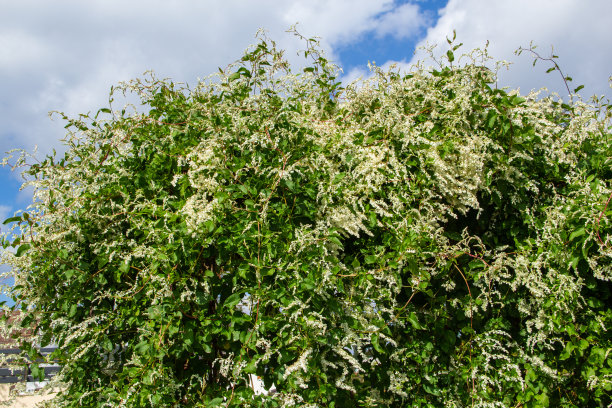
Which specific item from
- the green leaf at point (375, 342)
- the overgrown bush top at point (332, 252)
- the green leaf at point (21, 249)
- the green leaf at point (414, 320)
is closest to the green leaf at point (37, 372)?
the overgrown bush top at point (332, 252)

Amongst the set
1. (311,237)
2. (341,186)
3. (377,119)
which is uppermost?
(377,119)

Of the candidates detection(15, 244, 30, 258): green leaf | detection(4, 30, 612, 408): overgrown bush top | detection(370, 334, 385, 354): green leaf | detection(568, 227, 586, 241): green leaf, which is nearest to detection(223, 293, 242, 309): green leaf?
detection(4, 30, 612, 408): overgrown bush top

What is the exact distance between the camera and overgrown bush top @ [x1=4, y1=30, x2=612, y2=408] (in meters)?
2.26

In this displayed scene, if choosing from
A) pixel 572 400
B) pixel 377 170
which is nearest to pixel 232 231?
pixel 377 170

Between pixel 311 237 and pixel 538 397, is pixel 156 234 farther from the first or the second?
pixel 538 397

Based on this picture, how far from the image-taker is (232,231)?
7.51ft

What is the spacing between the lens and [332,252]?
242cm

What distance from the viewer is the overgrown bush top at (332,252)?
226 centimetres

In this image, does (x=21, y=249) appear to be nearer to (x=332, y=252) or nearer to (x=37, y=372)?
(x=37, y=372)

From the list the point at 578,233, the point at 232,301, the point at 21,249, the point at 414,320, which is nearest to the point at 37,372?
the point at 21,249

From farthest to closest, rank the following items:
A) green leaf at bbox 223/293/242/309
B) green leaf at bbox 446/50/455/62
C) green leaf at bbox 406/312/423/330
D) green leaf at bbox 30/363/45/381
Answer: green leaf at bbox 446/50/455/62, green leaf at bbox 30/363/45/381, green leaf at bbox 406/312/423/330, green leaf at bbox 223/293/242/309

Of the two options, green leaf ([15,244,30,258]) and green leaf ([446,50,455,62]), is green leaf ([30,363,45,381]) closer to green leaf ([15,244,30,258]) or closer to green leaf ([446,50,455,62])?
green leaf ([15,244,30,258])

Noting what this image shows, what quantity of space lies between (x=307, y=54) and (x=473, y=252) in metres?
1.75

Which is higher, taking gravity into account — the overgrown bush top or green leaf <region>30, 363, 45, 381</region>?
the overgrown bush top
